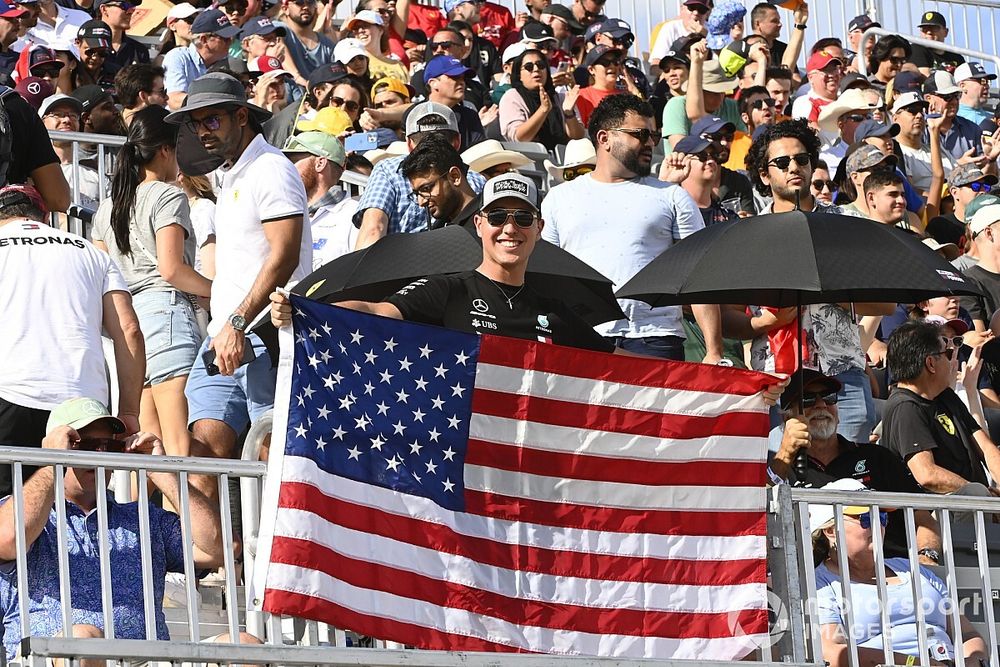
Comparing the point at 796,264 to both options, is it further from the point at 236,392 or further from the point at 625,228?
the point at 236,392

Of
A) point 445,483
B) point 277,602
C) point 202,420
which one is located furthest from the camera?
point 202,420

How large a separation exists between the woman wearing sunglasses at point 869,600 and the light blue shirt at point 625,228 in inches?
62.2

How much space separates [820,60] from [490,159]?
278 inches

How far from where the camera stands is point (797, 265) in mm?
7977

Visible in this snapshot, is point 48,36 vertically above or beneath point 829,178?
above

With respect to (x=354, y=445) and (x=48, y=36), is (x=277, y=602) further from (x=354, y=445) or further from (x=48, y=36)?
(x=48, y=36)

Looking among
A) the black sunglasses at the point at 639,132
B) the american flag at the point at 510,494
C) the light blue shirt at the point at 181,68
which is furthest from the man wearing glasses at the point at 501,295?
the light blue shirt at the point at 181,68

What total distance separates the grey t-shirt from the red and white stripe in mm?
2903

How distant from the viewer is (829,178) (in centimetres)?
1403

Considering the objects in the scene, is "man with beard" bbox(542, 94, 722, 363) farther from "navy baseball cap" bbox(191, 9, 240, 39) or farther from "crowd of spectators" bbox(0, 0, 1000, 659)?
"navy baseball cap" bbox(191, 9, 240, 39)

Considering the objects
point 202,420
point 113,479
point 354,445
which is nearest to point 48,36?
point 202,420

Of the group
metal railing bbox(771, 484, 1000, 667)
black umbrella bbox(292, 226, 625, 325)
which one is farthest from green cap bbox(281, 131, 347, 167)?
metal railing bbox(771, 484, 1000, 667)

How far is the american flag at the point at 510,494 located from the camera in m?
Answer: 6.25

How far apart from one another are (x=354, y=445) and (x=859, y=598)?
2293 mm
